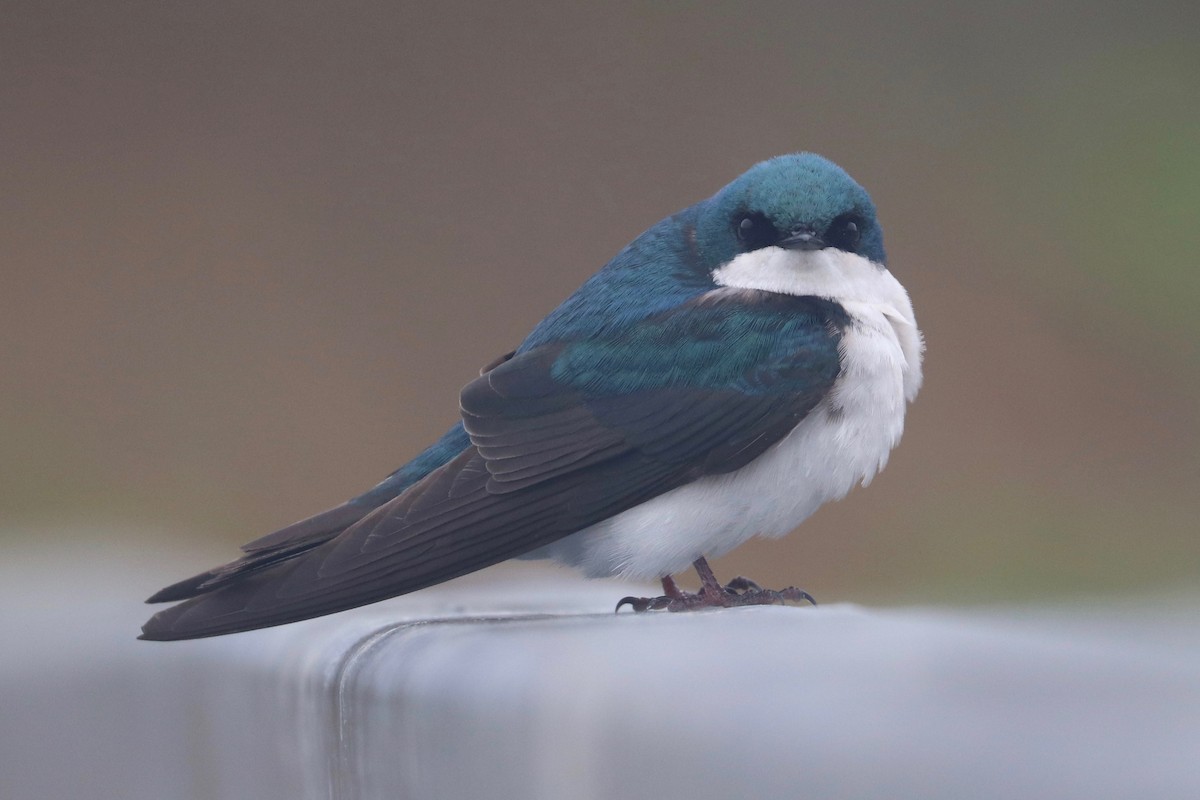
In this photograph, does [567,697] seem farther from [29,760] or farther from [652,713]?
[29,760]

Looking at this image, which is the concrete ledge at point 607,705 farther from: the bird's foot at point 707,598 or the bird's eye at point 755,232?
the bird's eye at point 755,232

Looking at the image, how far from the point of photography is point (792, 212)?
826 millimetres

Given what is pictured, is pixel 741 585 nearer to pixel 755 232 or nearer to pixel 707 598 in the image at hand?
pixel 707 598

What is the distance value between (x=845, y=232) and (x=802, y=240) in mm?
54

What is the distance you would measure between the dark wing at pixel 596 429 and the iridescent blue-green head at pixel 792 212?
4cm

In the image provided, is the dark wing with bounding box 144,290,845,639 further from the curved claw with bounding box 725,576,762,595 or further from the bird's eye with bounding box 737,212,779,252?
the curved claw with bounding box 725,576,762,595

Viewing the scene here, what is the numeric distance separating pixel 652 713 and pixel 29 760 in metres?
0.45

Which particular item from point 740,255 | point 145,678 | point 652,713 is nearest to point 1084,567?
point 740,255

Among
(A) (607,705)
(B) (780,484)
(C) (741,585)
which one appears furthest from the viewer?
(C) (741,585)

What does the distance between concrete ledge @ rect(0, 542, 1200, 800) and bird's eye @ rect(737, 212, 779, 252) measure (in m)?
0.27

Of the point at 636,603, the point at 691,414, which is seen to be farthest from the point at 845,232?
the point at 636,603

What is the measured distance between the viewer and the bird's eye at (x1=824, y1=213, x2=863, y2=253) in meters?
0.85

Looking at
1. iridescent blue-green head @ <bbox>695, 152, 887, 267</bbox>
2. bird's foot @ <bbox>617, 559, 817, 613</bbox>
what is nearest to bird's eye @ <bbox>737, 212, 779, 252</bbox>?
iridescent blue-green head @ <bbox>695, 152, 887, 267</bbox>

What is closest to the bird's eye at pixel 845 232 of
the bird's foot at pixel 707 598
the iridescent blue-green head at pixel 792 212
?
the iridescent blue-green head at pixel 792 212
